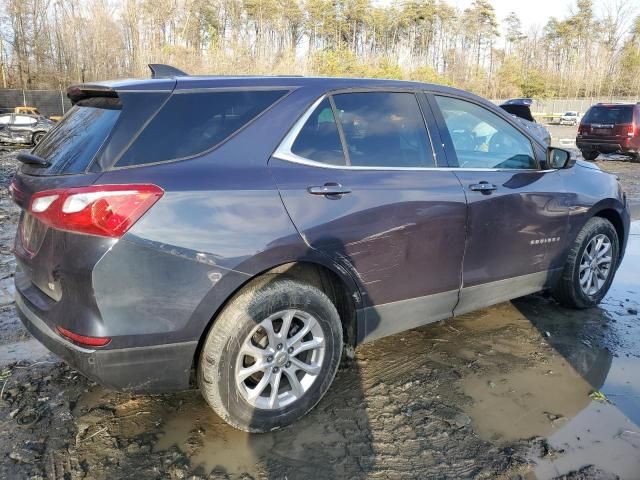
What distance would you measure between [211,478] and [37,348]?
197cm

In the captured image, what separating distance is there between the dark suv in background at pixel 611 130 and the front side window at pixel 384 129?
1487 centimetres

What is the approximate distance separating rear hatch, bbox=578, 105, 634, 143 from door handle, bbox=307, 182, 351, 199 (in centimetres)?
1564

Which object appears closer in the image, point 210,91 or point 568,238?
point 210,91

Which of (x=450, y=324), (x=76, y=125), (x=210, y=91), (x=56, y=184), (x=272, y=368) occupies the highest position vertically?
(x=210, y=91)

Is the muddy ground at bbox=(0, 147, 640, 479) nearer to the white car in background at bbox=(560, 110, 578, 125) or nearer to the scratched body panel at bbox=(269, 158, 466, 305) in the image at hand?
the scratched body panel at bbox=(269, 158, 466, 305)

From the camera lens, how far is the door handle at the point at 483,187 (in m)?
3.46

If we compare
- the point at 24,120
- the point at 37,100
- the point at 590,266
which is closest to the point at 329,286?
the point at 590,266

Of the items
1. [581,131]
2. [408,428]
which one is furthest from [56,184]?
[581,131]

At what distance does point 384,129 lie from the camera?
326 cm

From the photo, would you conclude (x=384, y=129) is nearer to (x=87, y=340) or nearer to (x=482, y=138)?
(x=482, y=138)

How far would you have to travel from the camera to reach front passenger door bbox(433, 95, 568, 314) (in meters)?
3.51

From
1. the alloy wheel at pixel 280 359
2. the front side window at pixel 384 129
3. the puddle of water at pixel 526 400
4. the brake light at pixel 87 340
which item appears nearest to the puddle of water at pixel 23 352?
the brake light at pixel 87 340

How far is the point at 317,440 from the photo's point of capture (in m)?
2.79

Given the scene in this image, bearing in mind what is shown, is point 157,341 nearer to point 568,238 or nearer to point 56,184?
point 56,184
